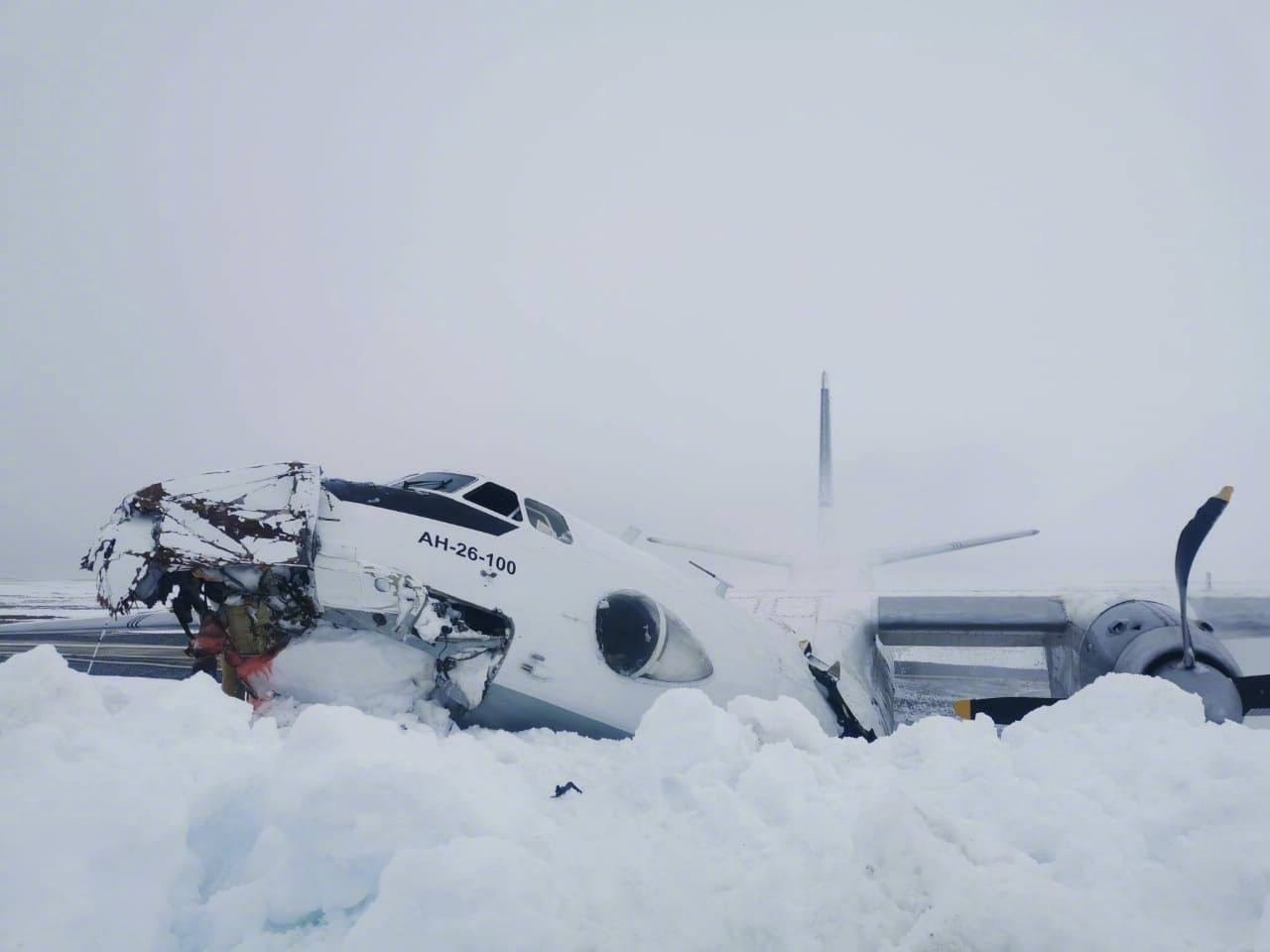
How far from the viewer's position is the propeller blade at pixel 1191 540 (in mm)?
8344

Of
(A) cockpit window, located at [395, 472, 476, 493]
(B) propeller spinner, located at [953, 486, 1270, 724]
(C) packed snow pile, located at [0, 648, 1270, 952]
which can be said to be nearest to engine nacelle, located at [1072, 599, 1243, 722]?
(B) propeller spinner, located at [953, 486, 1270, 724]

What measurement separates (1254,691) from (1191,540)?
2.17 meters

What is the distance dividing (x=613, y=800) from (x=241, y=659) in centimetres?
489

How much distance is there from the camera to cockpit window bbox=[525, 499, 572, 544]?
7711 mm

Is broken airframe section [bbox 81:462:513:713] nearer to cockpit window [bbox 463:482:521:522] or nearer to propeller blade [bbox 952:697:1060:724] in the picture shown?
cockpit window [bbox 463:482:521:522]

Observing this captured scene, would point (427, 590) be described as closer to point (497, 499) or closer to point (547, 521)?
point (497, 499)

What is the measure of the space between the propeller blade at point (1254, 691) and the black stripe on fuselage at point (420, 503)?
9605 mm

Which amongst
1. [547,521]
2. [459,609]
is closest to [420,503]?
[459,609]

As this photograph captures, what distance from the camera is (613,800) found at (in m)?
3.15

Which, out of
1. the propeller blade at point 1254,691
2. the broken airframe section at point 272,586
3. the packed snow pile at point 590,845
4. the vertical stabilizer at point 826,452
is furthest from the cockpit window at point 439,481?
the vertical stabilizer at point 826,452

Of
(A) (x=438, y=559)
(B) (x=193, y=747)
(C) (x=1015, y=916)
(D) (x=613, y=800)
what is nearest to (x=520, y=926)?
(D) (x=613, y=800)

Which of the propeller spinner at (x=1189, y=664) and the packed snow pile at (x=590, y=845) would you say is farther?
the propeller spinner at (x=1189, y=664)

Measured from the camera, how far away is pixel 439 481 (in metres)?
7.66

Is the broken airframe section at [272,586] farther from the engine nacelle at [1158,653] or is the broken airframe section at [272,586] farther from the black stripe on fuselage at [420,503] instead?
the engine nacelle at [1158,653]
